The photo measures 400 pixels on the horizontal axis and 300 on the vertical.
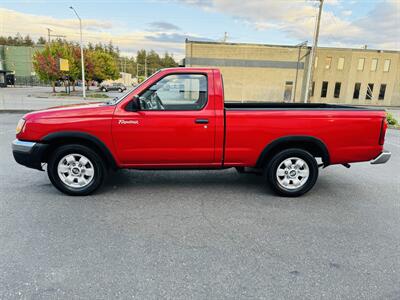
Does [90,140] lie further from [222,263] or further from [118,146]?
[222,263]

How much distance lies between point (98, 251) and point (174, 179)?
2.43 meters

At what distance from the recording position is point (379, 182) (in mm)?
5398

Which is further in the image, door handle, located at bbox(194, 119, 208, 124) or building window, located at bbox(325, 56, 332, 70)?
building window, located at bbox(325, 56, 332, 70)

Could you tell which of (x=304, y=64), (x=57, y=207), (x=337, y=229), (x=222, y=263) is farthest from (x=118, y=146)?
(x=304, y=64)

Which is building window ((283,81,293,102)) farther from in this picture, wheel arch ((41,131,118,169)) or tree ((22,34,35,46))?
tree ((22,34,35,46))

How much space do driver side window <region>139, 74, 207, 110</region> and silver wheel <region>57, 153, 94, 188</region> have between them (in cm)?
129

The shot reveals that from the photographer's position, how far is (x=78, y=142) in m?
4.21

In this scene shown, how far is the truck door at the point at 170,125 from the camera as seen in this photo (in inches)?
162

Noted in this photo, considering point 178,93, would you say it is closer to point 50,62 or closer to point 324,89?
point 324,89

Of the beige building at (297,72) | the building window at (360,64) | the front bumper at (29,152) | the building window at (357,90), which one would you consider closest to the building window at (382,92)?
the beige building at (297,72)

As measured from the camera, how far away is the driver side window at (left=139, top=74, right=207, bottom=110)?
4.21 metres

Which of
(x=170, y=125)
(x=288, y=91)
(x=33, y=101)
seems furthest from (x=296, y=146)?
(x=288, y=91)

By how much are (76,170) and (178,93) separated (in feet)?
6.36

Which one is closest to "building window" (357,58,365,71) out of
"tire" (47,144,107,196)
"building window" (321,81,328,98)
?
"building window" (321,81,328,98)
